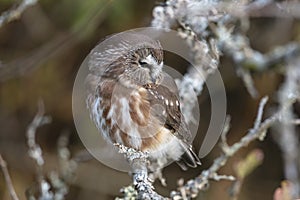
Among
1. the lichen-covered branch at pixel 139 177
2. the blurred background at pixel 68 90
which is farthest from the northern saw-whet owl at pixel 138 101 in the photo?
the blurred background at pixel 68 90

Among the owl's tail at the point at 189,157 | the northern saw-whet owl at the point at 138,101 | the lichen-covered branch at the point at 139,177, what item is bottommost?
the owl's tail at the point at 189,157

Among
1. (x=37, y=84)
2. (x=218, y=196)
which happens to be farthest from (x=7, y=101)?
(x=218, y=196)

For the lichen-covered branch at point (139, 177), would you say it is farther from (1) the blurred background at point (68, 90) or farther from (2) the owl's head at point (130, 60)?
(1) the blurred background at point (68, 90)

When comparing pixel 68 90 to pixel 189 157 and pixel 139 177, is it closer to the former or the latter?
pixel 189 157

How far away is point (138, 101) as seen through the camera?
3420 millimetres

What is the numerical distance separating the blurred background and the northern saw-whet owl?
158cm

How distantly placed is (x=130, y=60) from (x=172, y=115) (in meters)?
0.36

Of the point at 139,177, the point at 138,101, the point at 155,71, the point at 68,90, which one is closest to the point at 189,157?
the point at 138,101

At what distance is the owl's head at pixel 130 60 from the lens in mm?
3311

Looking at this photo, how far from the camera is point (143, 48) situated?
11.0ft

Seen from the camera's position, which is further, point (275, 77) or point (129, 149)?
point (275, 77)

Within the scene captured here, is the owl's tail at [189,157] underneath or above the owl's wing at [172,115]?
underneath

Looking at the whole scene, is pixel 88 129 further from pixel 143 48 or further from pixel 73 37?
pixel 143 48

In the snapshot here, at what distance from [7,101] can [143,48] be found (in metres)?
2.29
